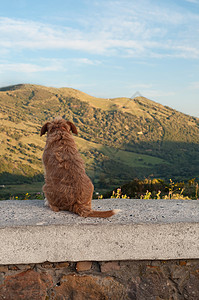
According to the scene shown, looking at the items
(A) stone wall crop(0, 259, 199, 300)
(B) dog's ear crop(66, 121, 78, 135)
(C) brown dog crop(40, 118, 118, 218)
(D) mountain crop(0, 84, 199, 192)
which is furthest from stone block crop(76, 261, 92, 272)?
(D) mountain crop(0, 84, 199, 192)

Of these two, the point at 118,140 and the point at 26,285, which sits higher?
the point at 118,140

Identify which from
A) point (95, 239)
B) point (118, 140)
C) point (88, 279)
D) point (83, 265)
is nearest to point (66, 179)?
point (95, 239)

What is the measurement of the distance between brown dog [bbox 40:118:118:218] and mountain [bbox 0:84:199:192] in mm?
6845

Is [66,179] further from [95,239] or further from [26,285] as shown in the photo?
[26,285]

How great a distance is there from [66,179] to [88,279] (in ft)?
3.59

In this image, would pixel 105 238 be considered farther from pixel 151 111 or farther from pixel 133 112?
pixel 151 111

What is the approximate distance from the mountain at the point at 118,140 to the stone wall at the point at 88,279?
7411mm

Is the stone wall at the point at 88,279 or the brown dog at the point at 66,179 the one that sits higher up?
the brown dog at the point at 66,179

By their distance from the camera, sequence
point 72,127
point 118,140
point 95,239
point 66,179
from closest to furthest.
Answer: point 95,239 < point 66,179 < point 72,127 < point 118,140

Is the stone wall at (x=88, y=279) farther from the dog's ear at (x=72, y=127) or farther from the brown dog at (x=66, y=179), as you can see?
the dog's ear at (x=72, y=127)

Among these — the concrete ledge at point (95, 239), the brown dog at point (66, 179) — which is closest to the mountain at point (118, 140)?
the brown dog at point (66, 179)

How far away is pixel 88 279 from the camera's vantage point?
326cm

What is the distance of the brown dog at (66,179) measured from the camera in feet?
11.4

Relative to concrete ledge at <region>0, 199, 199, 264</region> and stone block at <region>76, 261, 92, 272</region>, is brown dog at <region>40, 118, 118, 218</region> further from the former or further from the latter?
stone block at <region>76, 261, 92, 272</region>
